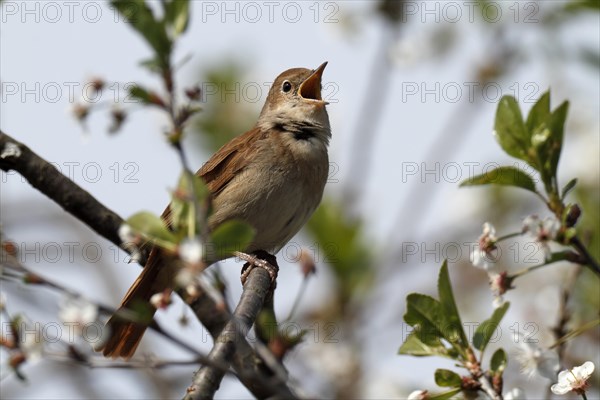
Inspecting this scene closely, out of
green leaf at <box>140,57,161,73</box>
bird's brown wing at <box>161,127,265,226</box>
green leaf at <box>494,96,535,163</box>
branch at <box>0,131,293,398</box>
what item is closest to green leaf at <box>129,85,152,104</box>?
green leaf at <box>140,57,161,73</box>

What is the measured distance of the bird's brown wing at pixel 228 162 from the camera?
5.55 meters

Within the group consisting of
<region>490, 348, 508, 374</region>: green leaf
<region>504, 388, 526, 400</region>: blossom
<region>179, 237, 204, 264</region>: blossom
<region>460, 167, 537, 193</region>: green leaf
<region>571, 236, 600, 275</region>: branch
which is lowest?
<region>504, 388, 526, 400</region>: blossom

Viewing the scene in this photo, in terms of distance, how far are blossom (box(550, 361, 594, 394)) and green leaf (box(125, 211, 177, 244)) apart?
1.21m

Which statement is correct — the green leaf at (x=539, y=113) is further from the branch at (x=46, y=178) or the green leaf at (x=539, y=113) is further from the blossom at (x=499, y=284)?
the branch at (x=46, y=178)

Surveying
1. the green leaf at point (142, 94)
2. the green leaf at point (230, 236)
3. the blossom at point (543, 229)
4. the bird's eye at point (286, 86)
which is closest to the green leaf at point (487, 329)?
the blossom at point (543, 229)

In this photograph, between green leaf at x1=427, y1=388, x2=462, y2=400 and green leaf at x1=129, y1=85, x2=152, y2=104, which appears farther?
green leaf at x1=427, y1=388, x2=462, y2=400

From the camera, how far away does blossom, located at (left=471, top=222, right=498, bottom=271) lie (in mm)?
2988

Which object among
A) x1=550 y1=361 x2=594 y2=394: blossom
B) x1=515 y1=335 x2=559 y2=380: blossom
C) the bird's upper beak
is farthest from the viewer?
the bird's upper beak

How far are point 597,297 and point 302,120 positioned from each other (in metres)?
2.25

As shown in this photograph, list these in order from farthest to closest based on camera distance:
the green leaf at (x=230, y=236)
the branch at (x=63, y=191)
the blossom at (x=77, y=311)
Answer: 1. the branch at (x=63, y=191)
2. the green leaf at (x=230, y=236)
3. the blossom at (x=77, y=311)

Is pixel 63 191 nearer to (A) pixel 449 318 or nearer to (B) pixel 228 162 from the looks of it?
(A) pixel 449 318

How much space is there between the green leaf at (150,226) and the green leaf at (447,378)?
1.00 meters

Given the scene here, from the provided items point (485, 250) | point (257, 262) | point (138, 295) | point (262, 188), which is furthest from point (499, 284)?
point (138, 295)

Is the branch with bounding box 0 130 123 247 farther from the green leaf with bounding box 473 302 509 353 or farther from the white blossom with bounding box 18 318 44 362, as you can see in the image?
the green leaf with bounding box 473 302 509 353
